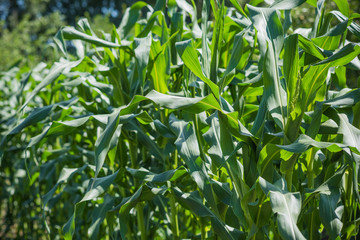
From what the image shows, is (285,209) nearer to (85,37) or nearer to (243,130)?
(243,130)

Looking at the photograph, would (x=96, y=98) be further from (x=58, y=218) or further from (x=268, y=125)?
(x=268, y=125)

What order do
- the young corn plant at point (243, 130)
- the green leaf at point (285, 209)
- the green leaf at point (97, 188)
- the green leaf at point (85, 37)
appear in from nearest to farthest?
1. the green leaf at point (285, 209)
2. the young corn plant at point (243, 130)
3. the green leaf at point (97, 188)
4. the green leaf at point (85, 37)

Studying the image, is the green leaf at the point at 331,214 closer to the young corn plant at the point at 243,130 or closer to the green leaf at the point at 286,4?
the young corn plant at the point at 243,130

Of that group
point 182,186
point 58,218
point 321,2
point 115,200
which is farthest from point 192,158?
point 58,218

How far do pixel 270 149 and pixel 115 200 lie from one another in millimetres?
638

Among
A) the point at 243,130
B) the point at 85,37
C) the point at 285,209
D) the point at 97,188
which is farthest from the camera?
the point at 85,37

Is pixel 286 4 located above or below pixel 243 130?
above

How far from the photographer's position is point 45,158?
155cm

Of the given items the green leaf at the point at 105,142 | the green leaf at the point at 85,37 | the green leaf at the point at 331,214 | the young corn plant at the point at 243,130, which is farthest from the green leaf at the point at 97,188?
the green leaf at the point at 331,214

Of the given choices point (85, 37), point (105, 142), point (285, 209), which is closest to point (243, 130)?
point (285, 209)

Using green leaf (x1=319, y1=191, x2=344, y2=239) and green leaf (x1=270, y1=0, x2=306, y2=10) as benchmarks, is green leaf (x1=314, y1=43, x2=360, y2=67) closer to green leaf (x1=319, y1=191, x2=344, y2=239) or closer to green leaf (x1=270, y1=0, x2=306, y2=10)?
green leaf (x1=270, y1=0, x2=306, y2=10)

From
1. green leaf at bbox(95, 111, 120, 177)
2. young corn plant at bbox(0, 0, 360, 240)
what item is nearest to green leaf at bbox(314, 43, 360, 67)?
young corn plant at bbox(0, 0, 360, 240)

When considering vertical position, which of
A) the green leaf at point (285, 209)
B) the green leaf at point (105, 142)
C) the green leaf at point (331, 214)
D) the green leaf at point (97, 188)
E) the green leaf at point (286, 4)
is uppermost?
the green leaf at point (286, 4)

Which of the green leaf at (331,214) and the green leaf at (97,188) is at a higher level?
the green leaf at (97,188)
